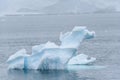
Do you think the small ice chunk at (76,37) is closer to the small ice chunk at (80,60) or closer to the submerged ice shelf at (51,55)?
the submerged ice shelf at (51,55)

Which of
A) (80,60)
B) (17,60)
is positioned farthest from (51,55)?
(80,60)

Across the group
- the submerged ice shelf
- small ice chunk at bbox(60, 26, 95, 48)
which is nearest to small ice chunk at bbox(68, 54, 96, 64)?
the submerged ice shelf

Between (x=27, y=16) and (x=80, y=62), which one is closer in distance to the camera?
(x=80, y=62)

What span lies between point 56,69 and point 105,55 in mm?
7208

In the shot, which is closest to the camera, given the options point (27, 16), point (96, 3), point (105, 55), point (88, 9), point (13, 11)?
point (105, 55)

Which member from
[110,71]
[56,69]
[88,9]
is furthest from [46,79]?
[88,9]

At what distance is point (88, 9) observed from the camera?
329 feet

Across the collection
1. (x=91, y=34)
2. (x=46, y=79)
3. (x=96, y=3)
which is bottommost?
(x=46, y=79)

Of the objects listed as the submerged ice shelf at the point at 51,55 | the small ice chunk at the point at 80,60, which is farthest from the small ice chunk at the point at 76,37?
the small ice chunk at the point at 80,60

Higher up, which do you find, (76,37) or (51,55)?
(76,37)

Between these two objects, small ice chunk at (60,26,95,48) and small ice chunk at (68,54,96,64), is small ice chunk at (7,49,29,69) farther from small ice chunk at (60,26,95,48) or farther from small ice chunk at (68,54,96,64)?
small ice chunk at (68,54,96,64)

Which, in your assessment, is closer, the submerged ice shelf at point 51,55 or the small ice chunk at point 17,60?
the submerged ice shelf at point 51,55

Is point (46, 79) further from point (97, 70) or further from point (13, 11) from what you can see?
point (13, 11)

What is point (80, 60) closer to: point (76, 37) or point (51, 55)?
point (76, 37)
